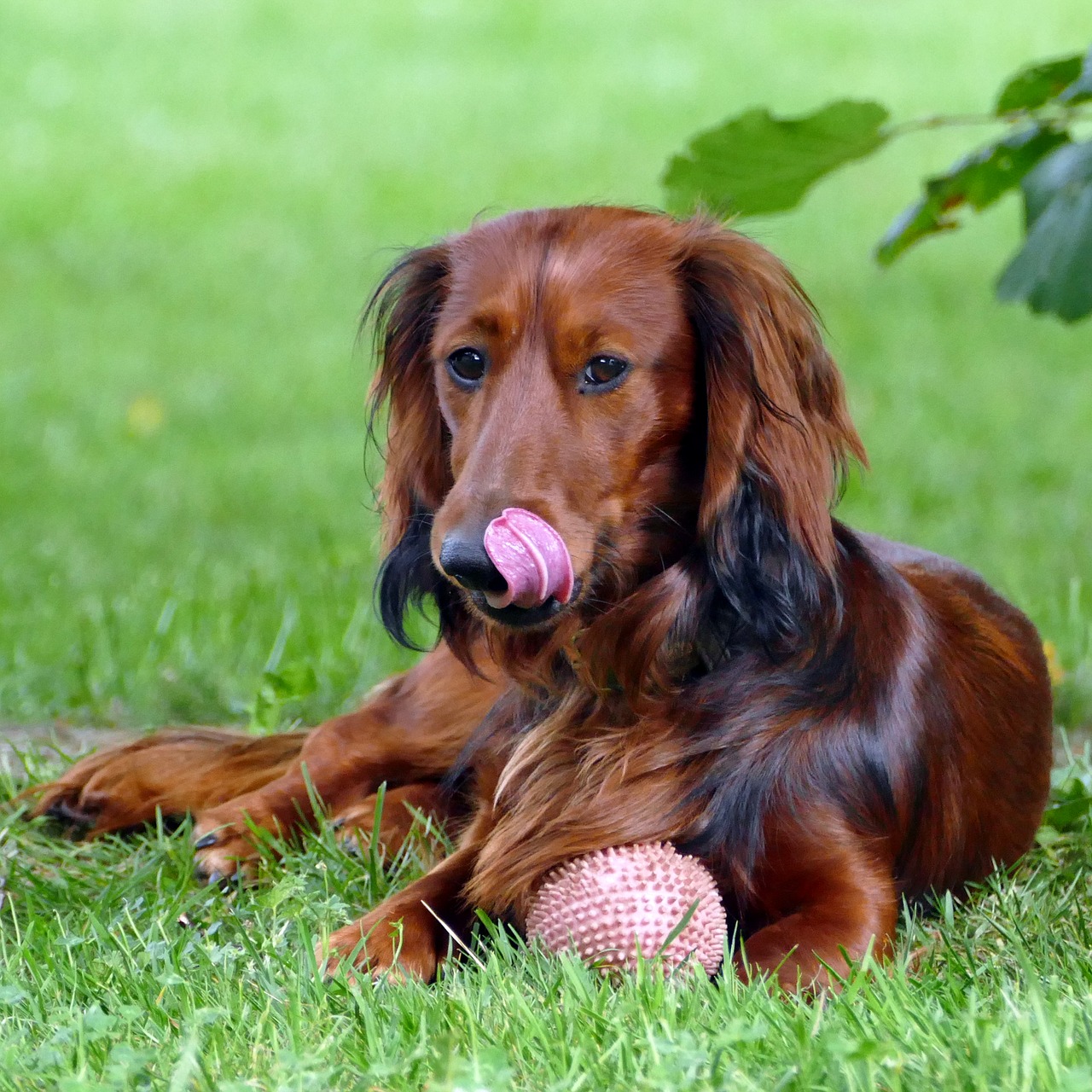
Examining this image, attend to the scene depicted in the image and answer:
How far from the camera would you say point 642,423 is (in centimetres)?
246

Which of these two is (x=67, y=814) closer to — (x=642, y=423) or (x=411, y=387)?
(x=411, y=387)

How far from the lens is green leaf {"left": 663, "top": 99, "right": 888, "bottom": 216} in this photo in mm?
2996

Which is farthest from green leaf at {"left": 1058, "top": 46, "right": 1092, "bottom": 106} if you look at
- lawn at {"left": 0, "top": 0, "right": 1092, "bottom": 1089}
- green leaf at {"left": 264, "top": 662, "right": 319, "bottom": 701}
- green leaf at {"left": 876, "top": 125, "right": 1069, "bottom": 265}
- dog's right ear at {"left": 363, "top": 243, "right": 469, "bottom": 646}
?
green leaf at {"left": 264, "top": 662, "right": 319, "bottom": 701}

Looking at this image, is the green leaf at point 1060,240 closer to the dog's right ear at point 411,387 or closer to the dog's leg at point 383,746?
the dog's right ear at point 411,387

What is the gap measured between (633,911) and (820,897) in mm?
288

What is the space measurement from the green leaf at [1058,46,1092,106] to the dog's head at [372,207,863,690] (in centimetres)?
56

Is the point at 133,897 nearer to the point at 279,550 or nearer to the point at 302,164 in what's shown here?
the point at 279,550

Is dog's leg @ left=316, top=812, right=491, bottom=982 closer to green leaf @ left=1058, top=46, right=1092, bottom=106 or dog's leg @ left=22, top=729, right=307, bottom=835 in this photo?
dog's leg @ left=22, top=729, right=307, bottom=835

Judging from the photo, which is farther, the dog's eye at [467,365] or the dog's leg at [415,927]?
the dog's eye at [467,365]

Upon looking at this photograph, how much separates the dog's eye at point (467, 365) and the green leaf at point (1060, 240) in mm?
976

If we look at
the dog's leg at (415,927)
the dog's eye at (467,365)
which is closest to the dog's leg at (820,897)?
the dog's leg at (415,927)

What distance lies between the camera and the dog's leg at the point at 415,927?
7.78 feet

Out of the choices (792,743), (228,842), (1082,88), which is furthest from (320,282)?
(792,743)

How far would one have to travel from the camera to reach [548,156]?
11055mm
